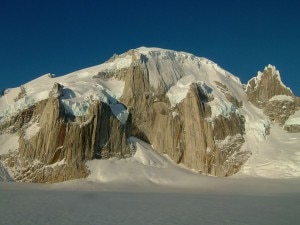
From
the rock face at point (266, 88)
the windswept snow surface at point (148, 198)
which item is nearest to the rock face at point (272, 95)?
the rock face at point (266, 88)

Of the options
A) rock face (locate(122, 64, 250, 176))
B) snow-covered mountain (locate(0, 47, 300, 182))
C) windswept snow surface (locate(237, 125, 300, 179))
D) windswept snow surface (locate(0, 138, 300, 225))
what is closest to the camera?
windswept snow surface (locate(0, 138, 300, 225))

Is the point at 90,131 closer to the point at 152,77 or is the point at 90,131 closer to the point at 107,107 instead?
the point at 107,107

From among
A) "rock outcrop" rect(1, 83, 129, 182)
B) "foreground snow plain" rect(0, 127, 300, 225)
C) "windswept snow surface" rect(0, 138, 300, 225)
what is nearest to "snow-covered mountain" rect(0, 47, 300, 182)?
"rock outcrop" rect(1, 83, 129, 182)

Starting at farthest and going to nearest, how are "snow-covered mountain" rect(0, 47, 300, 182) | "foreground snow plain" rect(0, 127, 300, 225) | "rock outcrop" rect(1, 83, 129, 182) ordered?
"snow-covered mountain" rect(0, 47, 300, 182), "rock outcrop" rect(1, 83, 129, 182), "foreground snow plain" rect(0, 127, 300, 225)

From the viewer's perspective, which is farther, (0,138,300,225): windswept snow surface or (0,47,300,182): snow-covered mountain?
(0,47,300,182): snow-covered mountain

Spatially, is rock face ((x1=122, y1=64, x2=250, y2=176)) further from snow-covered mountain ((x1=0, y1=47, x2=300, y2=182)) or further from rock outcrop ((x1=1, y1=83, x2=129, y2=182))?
rock outcrop ((x1=1, y1=83, x2=129, y2=182))

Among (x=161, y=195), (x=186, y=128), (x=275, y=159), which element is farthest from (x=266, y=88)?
(x=161, y=195)

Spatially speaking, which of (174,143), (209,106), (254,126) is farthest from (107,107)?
(254,126)
